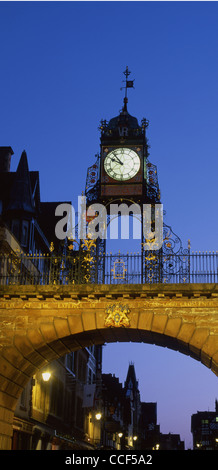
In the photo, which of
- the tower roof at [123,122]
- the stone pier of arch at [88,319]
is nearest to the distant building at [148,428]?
the tower roof at [123,122]

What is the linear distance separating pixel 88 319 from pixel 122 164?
7.71 meters

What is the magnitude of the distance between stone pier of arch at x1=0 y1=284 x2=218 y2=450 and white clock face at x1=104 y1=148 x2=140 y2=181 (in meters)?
6.36

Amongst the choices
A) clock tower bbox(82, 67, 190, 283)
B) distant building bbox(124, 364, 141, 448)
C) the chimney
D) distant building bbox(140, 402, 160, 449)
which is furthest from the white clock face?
distant building bbox(140, 402, 160, 449)

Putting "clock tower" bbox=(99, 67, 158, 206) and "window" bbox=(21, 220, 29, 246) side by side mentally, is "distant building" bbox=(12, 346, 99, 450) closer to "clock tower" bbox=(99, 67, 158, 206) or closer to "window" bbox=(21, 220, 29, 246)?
"window" bbox=(21, 220, 29, 246)

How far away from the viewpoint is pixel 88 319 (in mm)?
23922

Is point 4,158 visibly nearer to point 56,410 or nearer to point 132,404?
point 56,410

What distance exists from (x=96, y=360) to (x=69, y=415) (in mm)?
21521

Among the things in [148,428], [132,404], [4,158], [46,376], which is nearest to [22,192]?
[4,158]

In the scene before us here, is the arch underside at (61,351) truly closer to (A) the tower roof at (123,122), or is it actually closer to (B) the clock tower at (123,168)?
(B) the clock tower at (123,168)

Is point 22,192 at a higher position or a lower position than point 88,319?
higher

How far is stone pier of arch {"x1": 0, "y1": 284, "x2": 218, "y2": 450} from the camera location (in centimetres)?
2345

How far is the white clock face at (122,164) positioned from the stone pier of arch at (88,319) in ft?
20.9

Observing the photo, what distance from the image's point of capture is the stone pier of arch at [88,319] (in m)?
23.5
